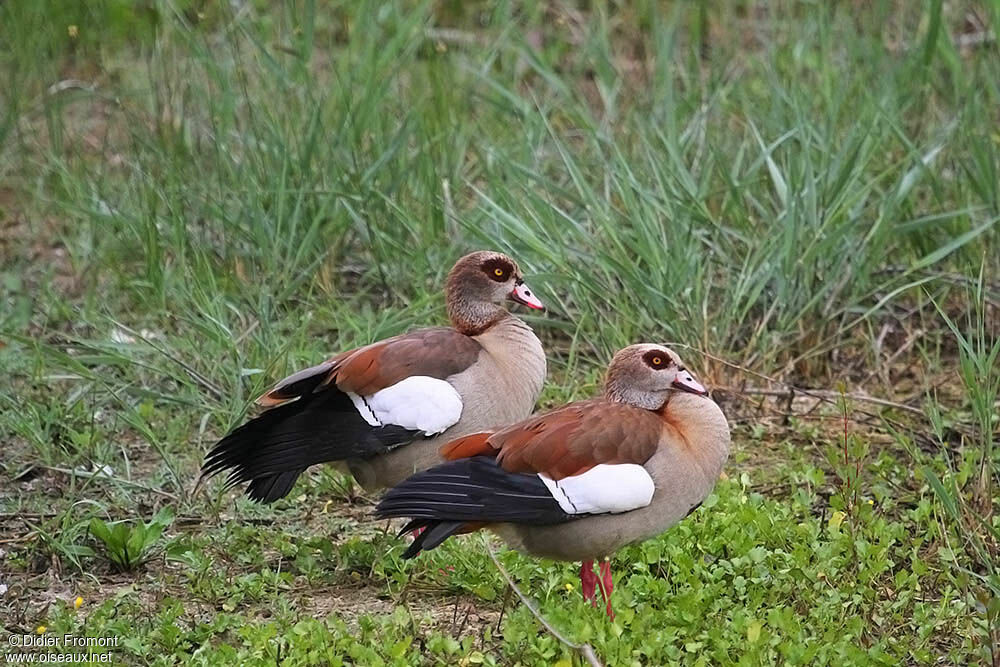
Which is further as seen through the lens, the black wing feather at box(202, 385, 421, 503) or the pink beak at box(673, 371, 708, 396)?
the black wing feather at box(202, 385, 421, 503)

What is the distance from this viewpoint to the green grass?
4305mm

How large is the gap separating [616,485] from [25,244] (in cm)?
427

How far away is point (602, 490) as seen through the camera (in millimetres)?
4074

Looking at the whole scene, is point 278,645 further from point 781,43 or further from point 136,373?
point 781,43

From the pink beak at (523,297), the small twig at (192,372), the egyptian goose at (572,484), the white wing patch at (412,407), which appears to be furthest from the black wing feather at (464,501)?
the small twig at (192,372)

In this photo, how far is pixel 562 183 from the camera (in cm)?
685

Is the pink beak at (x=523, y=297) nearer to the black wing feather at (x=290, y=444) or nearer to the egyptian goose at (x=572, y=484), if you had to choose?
the black wing feather at (x=290, y=444)

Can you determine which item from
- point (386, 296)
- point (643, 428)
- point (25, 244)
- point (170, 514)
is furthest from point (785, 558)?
point (25, 244)

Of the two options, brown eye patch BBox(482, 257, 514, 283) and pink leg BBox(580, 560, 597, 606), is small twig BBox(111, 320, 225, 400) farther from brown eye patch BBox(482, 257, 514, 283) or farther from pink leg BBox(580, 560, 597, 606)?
pink leg BBox(580, 560, 597, 606)

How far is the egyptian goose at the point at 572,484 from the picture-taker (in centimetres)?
406

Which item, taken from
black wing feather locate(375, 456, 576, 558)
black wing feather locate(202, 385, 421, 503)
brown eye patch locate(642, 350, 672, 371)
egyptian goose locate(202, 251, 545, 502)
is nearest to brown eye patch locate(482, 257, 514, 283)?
egyptian goose locate(202, 251, 545, 502)

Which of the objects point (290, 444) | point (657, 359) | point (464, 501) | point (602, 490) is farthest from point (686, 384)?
point (290, 444)

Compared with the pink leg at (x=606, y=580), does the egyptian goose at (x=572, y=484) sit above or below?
above

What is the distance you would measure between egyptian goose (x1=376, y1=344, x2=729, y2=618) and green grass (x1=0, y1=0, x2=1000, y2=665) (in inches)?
8.3
